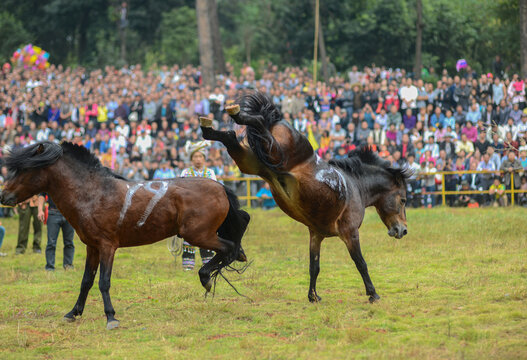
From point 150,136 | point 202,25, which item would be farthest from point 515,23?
point 150,136

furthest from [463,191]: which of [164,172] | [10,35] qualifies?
[10,35]

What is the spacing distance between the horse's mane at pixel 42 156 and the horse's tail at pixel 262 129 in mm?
1965

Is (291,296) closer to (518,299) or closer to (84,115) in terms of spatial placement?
(518,299)

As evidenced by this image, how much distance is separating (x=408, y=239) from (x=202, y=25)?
1577 centimetres

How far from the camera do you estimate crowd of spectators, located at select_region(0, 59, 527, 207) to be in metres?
19.8

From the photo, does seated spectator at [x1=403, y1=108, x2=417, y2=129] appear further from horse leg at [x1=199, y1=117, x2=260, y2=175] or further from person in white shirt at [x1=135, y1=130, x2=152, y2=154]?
horse leg at [x1=199, y1=117, x2=260, y2=175]

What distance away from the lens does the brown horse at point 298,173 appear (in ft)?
27.9

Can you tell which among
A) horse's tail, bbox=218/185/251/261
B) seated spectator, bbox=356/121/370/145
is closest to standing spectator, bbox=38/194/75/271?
horse's tail, bbox=218/185/251/261

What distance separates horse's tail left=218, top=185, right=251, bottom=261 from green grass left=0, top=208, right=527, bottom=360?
84 centimetres

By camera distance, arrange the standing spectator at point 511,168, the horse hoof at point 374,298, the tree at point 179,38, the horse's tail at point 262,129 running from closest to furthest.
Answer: the horse's tail at point 262,129
the horse hoof at point 374,298
the standing spectator at point 511,168
the tree at point 179,38

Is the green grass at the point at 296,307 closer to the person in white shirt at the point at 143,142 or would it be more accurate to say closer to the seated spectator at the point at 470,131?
the seated spectator at the point at 470,131

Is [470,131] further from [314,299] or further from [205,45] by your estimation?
[314,299]

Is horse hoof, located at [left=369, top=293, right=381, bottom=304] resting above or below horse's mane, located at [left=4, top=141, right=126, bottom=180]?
below

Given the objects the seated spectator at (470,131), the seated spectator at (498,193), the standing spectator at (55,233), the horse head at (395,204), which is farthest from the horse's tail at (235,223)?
the seated spectator at (470,131)
